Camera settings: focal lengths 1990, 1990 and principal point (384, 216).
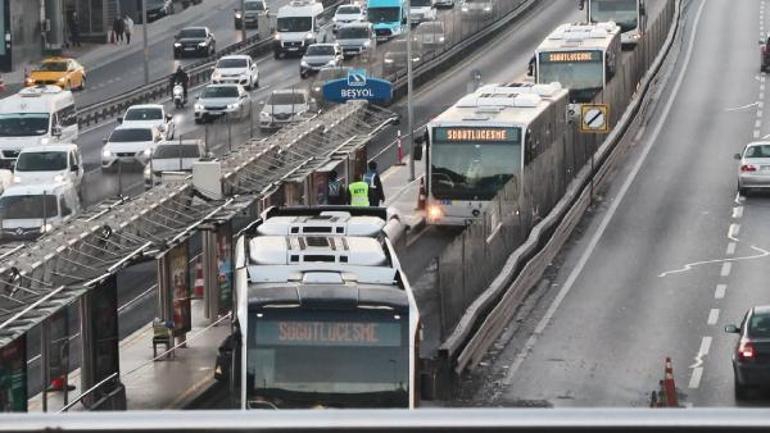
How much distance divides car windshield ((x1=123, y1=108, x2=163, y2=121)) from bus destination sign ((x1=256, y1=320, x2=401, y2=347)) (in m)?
43.6

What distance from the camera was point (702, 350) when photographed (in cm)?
3091

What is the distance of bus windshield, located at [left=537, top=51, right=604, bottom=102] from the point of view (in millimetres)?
59938

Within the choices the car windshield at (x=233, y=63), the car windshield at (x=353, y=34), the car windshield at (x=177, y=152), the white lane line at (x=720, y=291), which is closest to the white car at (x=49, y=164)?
the car windshield at (x=177, y=152)

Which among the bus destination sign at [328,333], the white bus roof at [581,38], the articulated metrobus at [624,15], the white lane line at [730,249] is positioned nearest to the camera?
the bus destination sign at [328,333]

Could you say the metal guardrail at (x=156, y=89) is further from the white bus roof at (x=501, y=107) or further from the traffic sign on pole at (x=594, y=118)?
the traffic sign on pole at (x=594, y=118)

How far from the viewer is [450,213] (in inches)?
1719

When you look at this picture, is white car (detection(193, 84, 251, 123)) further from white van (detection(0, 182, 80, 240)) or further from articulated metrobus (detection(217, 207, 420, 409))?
articulated metrobus (detection(217, 207, 420, 409))

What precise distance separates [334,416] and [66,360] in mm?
18621

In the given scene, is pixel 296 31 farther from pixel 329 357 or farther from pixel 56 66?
pixel 329 357

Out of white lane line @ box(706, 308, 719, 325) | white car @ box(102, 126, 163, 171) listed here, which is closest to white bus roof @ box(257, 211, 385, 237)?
white lane line @ box(706, 308, 719, 325)

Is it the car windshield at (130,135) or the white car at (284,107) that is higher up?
the white car at (284,107)

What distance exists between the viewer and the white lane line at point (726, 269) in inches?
1487

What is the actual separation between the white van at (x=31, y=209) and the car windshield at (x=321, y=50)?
123 feet

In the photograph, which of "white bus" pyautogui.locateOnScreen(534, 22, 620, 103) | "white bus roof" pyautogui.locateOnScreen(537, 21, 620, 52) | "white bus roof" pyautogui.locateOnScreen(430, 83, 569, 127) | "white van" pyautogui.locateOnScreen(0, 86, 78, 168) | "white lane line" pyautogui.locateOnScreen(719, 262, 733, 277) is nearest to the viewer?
"white lane line" pyautogui.locateOnScreen(719, 262, 733, 277)
